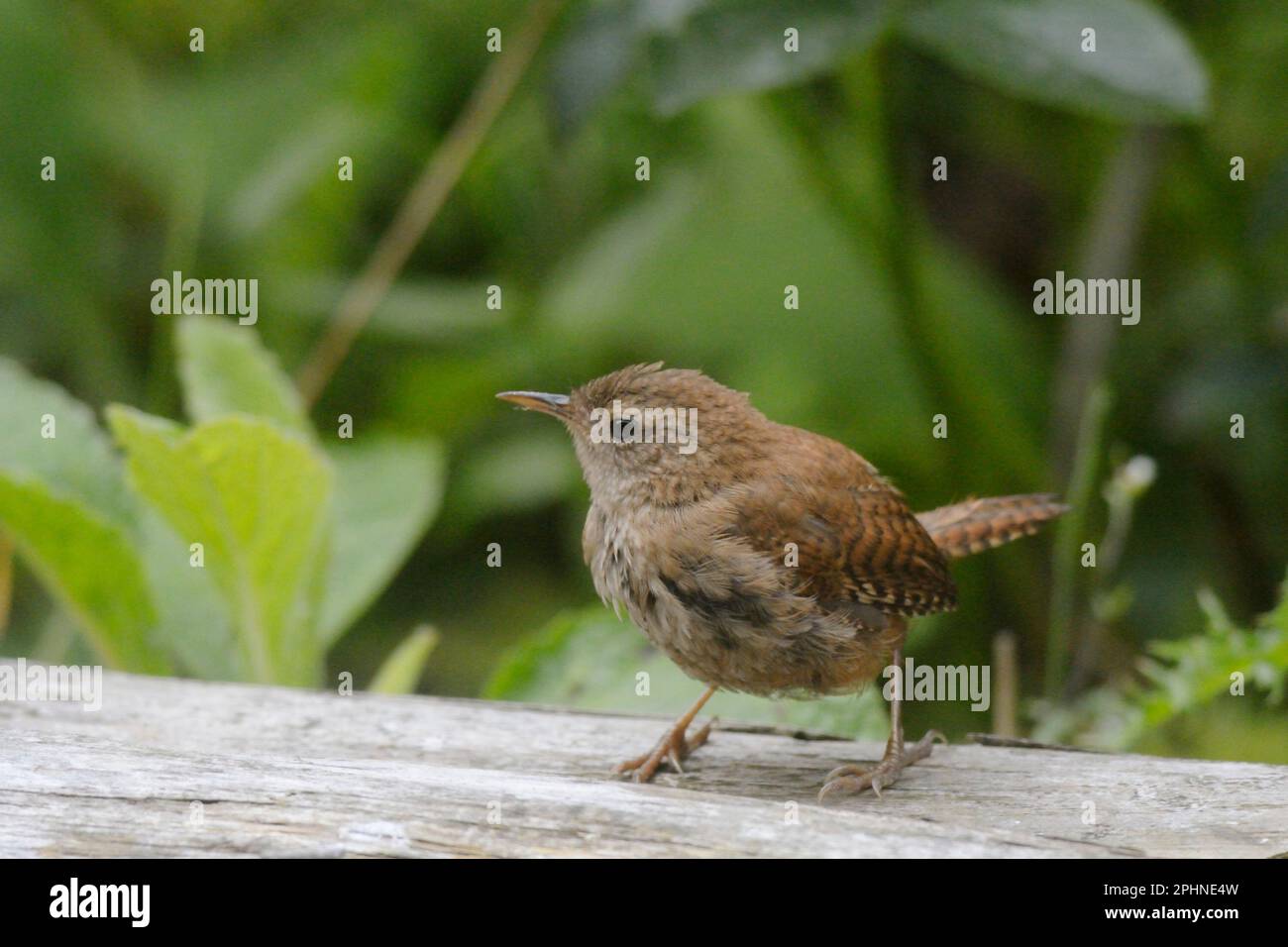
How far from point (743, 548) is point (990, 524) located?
37.0 inches

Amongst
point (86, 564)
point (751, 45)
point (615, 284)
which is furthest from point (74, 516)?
point (615, 284)

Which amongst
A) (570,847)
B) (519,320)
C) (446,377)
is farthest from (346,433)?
(570,847)

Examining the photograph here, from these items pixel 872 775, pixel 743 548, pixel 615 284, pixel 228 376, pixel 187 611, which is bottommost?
pixel 872 775

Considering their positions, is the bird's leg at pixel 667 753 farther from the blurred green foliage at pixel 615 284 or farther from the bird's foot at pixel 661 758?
the blurred green foliage at pixel 615 284

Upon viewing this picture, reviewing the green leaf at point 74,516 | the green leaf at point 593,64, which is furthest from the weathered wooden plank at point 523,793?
the green leaf at point 593,64

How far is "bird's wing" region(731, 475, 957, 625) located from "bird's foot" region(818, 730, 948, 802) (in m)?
0.33

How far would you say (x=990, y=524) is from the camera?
3893 mm

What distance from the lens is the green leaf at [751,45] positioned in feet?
13.6

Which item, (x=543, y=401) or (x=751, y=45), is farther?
(x=751, y=45)

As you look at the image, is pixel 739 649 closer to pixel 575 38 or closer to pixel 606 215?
pixel 575 38

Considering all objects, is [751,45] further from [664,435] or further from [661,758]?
[661,758]

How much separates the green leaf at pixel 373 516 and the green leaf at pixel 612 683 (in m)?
0.54

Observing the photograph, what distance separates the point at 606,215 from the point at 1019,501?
10.4ft

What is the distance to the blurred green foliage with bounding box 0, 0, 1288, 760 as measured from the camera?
13.9 feet
